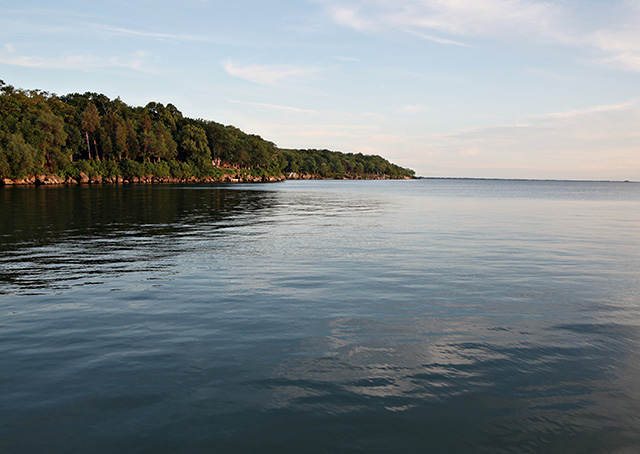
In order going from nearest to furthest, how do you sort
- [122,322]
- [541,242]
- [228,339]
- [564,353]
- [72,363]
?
[72,363] → [564,353] → [228,339] → [122,322] → [541,242]

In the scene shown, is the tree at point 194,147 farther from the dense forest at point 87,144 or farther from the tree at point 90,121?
the tree at point 90,121

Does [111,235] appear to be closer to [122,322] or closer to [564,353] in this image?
[122,322]

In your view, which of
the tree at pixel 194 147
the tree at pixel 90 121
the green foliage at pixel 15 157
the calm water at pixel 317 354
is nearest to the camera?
the calm water at pixel 317 354

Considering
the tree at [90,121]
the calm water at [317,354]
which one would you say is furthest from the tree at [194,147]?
the calm water at [317,354]

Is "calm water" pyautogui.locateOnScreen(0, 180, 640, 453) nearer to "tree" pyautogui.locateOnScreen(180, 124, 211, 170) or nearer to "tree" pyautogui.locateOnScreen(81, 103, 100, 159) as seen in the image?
"tree" pyautogui.locateOnScreen(81, 103, 100, 159)

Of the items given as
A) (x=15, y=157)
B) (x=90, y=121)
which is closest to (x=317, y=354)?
(x=15, y=157)

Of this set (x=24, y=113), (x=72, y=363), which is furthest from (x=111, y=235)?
(x=24, y=113)

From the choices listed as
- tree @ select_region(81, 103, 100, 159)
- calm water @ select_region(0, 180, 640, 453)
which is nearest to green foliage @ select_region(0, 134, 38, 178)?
tree @ select_region(81, 103, 100, 159)

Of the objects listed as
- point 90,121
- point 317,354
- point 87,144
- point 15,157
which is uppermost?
point 90,121

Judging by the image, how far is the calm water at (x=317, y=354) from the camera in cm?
686

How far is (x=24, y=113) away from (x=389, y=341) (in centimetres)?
15882

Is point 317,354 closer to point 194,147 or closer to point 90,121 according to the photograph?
point 90,121

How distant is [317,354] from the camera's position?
9852 mm

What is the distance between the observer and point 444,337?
11062mm
